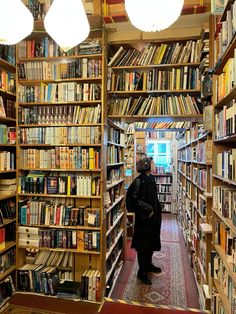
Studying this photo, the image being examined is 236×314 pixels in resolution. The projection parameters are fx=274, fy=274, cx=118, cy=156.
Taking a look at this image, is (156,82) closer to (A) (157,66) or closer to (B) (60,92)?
(A) (157,66)

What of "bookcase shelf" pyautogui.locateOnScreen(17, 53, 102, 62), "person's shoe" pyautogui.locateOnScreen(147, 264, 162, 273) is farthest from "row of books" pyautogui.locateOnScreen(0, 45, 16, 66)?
"person's shoe" pyautogui.locateOnScreen(147, 264, 162, 273)

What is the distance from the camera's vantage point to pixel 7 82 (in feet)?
10.0

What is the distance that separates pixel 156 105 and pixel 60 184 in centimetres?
145

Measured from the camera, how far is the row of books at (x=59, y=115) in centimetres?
305

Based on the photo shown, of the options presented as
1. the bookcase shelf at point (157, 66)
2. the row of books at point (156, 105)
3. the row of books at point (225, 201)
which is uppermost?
the bookcase shelf at point (157, 66)

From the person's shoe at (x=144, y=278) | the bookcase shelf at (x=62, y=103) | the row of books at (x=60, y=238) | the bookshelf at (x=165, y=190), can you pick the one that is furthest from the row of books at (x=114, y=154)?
the bookshelf at (x=165, y=190)

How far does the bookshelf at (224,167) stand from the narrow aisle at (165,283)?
1.08 meters

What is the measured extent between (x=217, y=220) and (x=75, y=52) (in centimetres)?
231

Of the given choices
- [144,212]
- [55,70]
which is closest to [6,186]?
[55,70]

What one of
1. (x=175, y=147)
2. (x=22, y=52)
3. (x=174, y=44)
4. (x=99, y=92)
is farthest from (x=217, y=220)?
(x=175, y=147)

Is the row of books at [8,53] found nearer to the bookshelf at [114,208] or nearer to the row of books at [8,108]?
the row of books at [8,108]

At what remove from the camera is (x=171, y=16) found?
153 centimetres

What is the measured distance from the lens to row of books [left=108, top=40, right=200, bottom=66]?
316cm

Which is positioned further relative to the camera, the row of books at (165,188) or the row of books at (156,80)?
the row of books at (165,188)
